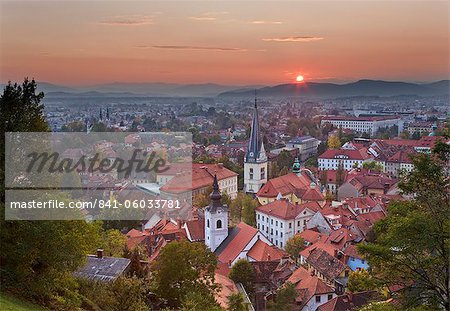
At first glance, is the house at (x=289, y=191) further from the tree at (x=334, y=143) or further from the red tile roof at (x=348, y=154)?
the tree at (x=334, y=143)

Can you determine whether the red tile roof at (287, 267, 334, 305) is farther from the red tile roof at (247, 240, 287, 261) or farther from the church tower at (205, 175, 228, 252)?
the church tower at (205, 175, 228, 252)

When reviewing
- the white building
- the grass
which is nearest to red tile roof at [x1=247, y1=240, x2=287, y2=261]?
the grass

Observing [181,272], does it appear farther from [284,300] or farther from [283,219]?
[283,219]

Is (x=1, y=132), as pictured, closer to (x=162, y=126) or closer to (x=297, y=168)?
(x=297, y=168)

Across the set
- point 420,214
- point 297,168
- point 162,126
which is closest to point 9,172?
point 420,214

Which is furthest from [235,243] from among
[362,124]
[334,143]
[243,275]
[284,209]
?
[362,124]
